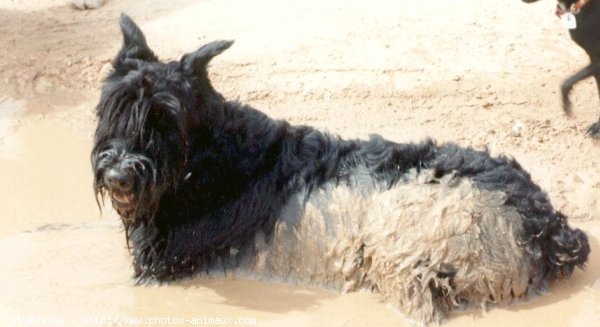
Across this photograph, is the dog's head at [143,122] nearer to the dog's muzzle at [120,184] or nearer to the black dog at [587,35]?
the dog's muzzle at [120,184]

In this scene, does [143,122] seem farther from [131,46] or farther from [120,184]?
[131,46]

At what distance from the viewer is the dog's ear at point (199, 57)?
5.15 m

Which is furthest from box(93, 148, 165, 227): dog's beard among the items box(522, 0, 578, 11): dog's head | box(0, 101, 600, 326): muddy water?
box(522, 0, 578, 11): dog's head

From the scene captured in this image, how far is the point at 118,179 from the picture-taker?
16.1 feet

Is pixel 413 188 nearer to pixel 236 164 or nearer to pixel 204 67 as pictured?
pixel 236 164

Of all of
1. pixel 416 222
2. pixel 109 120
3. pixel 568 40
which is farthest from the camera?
pixel 568 40

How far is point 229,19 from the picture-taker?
9.30 m

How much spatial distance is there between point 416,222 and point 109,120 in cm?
211

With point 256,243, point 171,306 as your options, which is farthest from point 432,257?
point 171,306

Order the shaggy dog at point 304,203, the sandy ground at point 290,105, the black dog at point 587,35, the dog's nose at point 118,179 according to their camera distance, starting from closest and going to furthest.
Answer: the dog's nose at point 118,179 → the shaggy dog at point 304,203 → the sandy ground at point 290,105 → the black dog at point 587,35

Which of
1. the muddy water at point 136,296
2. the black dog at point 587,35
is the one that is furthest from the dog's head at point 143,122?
the black dog at point 587,35

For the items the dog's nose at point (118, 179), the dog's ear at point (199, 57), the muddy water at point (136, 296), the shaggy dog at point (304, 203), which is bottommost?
the muddy water at point (136, 296)

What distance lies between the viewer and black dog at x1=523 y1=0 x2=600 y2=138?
25.1 ft

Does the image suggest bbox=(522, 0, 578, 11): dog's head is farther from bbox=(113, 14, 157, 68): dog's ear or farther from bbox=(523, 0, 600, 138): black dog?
bbox=(113, 14, 157, 68): dog's ear
